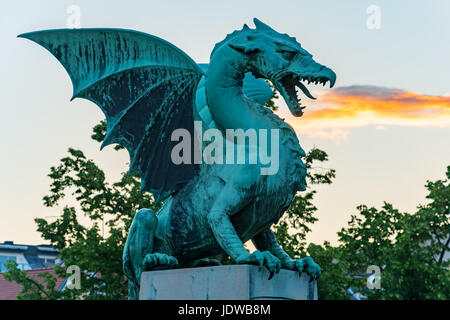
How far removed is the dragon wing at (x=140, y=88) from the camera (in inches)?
283

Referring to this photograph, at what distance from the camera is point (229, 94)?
22.5ft

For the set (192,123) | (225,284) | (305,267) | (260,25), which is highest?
(260,25)

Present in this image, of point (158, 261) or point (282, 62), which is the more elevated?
point (282, 62)

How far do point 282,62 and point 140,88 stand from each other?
1540mm

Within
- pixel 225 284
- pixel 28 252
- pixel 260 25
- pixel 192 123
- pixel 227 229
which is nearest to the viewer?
pixel 225 284

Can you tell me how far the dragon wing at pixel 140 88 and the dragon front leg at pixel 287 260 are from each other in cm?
95

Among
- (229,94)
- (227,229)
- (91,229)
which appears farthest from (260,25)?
(91,229)

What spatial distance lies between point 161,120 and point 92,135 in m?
12.5

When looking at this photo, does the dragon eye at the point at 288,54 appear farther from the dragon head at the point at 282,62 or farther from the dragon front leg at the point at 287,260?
the dragon front leg at the point at 287,260

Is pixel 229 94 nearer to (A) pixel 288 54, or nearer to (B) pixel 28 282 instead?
(A) pixel 288 54

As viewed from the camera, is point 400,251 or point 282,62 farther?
point 400,251

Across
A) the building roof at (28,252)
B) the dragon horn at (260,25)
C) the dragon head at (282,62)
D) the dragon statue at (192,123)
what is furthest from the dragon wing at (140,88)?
the building roof at (28,252)

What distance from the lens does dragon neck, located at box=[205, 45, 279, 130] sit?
22.2 ft

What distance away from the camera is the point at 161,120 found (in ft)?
24.0
